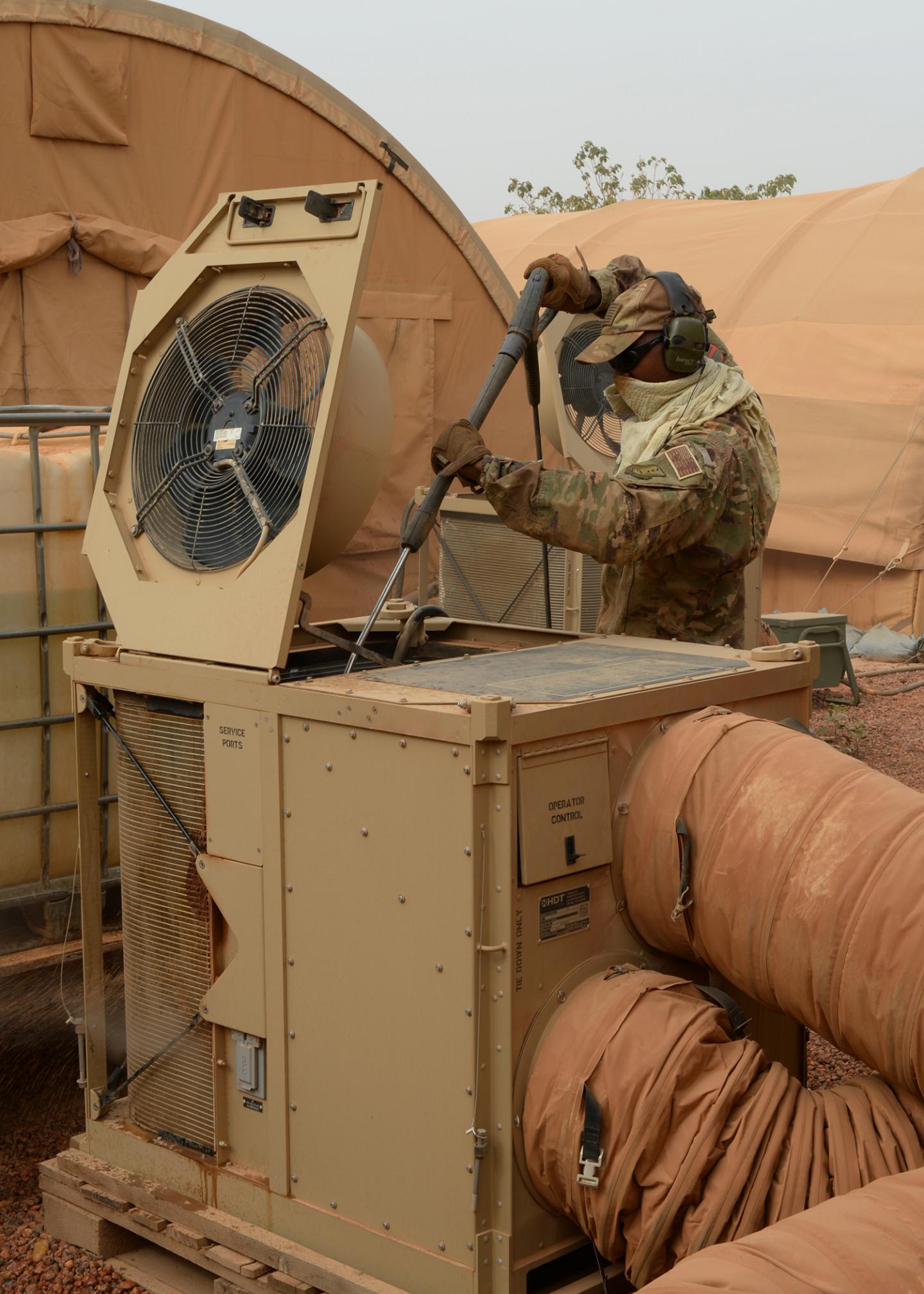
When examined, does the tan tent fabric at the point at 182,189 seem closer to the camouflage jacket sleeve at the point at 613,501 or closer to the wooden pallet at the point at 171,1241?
the camouflage jacket sleeve at the point at 613,501

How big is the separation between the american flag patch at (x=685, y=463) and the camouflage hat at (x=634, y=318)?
41 cm

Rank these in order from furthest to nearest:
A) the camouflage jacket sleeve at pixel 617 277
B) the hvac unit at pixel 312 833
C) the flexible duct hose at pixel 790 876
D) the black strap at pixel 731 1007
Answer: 1. the camouflage jacket sleeve at pixel 617 277
2. the black strap at pixel 731 1007
3. the hvac unit at pixel 312 833
4. the flexible duct hose at pixel 790 876

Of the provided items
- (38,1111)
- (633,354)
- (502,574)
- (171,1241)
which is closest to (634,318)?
(633,354)

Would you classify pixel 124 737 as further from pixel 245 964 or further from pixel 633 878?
pixel 633 878

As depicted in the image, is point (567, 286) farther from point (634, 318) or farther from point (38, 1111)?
point (38, 1111)

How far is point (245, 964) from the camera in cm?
323

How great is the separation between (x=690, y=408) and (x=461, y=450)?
709mm

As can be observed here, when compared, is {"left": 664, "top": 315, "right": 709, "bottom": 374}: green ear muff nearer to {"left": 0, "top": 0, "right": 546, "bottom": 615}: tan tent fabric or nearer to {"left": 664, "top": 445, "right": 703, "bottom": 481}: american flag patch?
{"left": 664, "top": 445, "right": 703, "bottom": 481}: american flag patch

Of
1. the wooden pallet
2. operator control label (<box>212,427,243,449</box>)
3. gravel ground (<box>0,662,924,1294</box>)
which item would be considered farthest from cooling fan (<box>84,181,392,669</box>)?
gravel ground (<box>0,662,924,1294</box>)

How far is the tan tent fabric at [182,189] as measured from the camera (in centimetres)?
727

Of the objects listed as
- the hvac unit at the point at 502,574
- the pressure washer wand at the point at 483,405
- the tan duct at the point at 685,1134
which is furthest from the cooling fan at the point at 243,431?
the hvac unit at the point at 502,574

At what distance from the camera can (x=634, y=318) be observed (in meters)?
3.90

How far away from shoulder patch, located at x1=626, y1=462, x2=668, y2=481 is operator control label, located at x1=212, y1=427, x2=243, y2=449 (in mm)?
914

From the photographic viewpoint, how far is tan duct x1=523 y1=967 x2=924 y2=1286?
261cm
